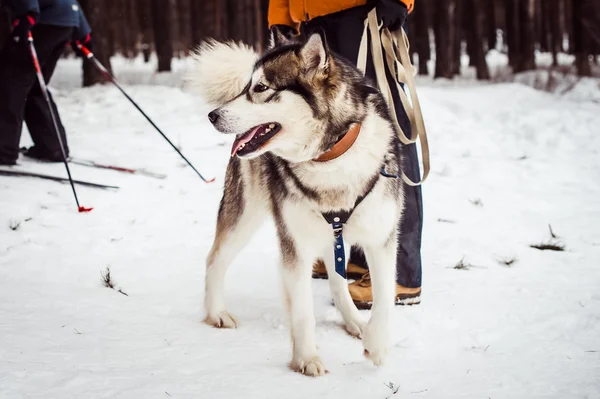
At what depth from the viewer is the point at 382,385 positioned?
1976 mm

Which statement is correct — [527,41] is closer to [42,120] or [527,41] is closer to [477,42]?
[477,42]

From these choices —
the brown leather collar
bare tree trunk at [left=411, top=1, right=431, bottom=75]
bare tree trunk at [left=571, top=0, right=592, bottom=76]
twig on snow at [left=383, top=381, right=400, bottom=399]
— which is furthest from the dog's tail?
bare tree trunk at [left=411, top=1, right=431, bottom=75]

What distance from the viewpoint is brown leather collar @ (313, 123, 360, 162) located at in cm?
200

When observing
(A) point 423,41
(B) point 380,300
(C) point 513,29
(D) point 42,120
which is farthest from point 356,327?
(C) point 513,29

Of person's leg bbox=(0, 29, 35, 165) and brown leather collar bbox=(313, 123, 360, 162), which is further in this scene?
person's leg bbox=(0, 29, 35, 165)

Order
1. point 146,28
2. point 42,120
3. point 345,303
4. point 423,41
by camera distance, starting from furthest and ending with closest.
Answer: point 146,28
point 423,41
point 42,120
point 345,303

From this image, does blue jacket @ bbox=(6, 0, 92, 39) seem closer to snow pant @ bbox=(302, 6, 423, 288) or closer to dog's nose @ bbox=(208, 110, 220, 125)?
snow pant @ bbox=(302, 6, 423, 288)

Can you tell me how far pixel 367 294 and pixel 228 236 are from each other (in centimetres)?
81

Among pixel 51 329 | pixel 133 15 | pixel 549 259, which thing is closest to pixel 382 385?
pixel 51 329

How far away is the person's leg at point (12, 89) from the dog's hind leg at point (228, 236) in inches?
110

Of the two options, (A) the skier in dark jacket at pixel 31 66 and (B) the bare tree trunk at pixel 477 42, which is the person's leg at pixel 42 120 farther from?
(B) the bare tree trunk at pixel 477 42

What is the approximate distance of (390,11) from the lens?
2.55 m

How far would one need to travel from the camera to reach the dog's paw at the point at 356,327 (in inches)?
96.8

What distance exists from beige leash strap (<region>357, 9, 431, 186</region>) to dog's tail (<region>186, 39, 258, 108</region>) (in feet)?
1.83
